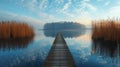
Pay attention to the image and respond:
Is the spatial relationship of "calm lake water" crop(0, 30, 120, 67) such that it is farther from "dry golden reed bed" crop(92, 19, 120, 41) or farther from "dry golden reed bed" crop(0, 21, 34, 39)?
"dry golden reed bed" crop(0, 21, 34, 39)

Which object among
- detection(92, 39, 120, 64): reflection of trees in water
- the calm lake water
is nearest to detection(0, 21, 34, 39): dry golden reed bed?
the calm lake water

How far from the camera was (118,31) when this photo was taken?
1755 cm

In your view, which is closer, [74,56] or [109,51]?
[74,56]

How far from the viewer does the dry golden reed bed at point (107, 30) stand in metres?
17.6

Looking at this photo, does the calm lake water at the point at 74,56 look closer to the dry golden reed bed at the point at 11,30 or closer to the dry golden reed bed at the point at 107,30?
the dry golden reed bed at the point at 107,30

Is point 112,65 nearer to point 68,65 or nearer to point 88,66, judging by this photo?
point 88,66

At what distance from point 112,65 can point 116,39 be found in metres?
8.22

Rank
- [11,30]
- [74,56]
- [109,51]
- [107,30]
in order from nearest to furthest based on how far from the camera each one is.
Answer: [74,56] < [109,51] < [107,30] < [11,30]

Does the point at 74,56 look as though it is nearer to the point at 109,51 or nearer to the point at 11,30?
the point at 109,51

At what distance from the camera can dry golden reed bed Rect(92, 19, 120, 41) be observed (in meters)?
17.6

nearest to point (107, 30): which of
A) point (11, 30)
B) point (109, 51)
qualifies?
point (109, 51)

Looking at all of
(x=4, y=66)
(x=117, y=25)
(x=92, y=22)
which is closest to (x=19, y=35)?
(x=92, y=22)

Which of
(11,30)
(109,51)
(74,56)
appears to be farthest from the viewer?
(11,30)

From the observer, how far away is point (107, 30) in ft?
61.8
